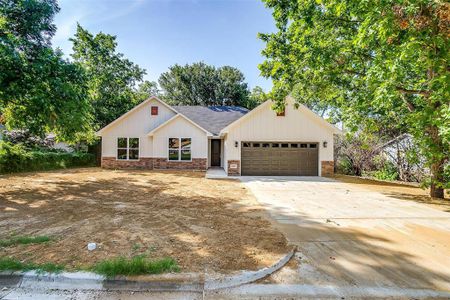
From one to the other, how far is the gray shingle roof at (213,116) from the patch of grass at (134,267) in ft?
49.1

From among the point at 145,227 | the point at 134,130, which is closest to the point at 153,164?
the point at 134,130

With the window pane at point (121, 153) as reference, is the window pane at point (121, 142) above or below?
above

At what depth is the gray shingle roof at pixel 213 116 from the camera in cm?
1930

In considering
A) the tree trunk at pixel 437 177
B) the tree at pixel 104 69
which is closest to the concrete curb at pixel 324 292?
the tree trunk at pixel 437 177

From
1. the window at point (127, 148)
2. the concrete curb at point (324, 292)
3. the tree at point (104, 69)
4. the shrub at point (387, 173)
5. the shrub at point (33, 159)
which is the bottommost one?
the concrete curb at point (324, 292)

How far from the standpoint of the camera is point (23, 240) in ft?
14.0

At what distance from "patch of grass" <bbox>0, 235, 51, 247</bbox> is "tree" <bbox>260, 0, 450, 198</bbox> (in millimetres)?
8233

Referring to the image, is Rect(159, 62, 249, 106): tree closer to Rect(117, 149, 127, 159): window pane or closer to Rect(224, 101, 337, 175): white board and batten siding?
Rect(117, 149, 127, 159): window pane

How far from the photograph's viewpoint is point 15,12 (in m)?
8.88

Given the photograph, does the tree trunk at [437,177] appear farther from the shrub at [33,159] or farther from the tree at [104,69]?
the tree at [104,69]

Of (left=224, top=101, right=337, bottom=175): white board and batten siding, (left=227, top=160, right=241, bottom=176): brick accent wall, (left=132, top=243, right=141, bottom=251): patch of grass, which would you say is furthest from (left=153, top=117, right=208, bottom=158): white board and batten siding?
(left=132, top=243, right=141, bottom=251): patch of grass

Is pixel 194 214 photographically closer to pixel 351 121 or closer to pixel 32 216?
pixel 32 216

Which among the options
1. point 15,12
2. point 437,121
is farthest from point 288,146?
point 15,12

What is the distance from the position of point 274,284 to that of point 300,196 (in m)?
6.38
